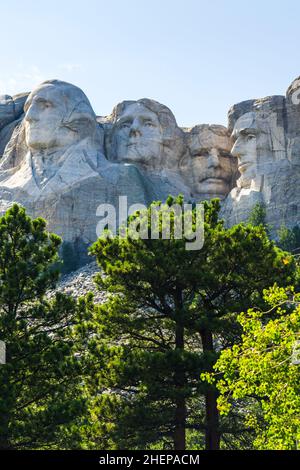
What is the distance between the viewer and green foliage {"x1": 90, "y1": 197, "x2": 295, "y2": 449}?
1542cm

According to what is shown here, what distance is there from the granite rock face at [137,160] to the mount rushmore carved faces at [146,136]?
0.05m

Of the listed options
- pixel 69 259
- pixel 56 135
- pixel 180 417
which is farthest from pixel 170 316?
pixel 56 135

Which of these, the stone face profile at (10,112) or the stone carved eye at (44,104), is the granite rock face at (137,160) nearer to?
the stone carved eye at (44,104)

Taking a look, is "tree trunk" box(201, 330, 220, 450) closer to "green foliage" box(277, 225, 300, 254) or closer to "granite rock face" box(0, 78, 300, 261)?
"green foliage" box(277, 225, 300, 254)

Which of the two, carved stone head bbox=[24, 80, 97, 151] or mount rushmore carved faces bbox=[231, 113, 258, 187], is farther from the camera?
carved stone head bbox=[24, 80, 97, 151]

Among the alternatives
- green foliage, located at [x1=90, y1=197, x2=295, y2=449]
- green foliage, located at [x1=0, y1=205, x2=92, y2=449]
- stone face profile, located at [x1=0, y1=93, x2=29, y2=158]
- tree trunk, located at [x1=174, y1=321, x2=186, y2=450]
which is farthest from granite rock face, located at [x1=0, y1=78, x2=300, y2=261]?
tree trunk, located at [x1=174, y1=321, x2=186, y2=450]

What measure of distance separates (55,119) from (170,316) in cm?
2737

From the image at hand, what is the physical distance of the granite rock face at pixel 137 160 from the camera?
3962 centimetres

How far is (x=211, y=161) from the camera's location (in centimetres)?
4409

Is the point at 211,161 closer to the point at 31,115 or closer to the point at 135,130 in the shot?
the point at 135,130

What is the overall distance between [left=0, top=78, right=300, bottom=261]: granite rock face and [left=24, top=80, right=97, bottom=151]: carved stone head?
46 mm

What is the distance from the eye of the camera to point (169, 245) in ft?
52.5
